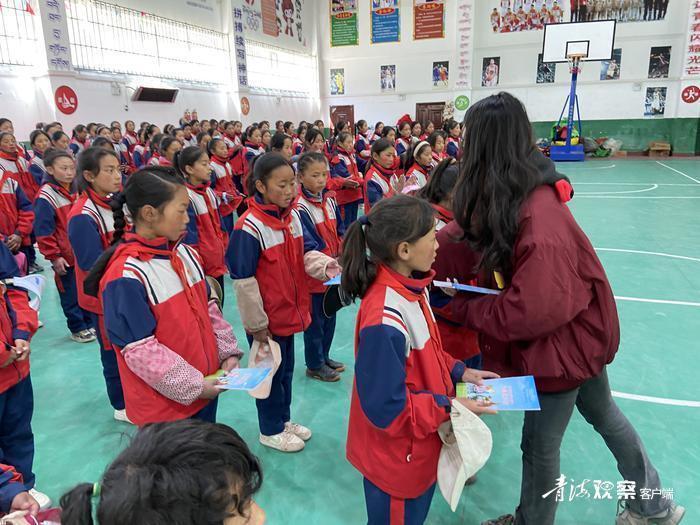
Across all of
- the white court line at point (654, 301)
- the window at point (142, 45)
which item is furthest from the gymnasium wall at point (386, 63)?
the white court line at point (654, 301)

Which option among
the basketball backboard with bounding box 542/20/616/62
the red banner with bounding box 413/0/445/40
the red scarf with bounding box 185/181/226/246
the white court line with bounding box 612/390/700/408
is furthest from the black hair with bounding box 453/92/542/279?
the red banner with bounding box 413/0/445/40

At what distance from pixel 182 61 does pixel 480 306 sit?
14.1 m

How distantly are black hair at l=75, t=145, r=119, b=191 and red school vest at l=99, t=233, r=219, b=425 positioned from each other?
1284 millimetres

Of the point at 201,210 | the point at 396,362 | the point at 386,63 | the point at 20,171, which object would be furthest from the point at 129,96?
the point at 396,362

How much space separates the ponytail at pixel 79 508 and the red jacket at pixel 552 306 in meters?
1.10

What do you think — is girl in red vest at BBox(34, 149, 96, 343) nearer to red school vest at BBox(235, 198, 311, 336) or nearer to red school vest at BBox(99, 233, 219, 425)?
red school vest at BBox(235, 198, 311, 336)

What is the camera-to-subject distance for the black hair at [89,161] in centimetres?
271

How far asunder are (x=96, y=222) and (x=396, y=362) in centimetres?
212

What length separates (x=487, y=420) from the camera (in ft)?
8.93

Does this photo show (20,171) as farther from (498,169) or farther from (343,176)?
(498,169)

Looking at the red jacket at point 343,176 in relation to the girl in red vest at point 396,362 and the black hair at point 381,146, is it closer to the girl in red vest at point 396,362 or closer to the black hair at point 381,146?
the black hair at point 381,146

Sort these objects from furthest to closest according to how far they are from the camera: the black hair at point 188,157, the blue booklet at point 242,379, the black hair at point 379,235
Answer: the black hair at point 188,157, the blue booklet at point 242,379, the black hair at point 379,235

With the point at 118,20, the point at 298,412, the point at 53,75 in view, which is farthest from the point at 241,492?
the point at 118,20

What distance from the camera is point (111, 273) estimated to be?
63.1 inches
